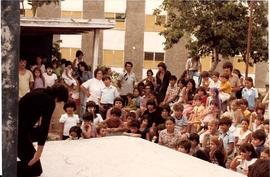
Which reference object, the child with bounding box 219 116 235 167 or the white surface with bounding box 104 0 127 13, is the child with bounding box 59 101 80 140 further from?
the white surface with bounding box 104 0 127 13

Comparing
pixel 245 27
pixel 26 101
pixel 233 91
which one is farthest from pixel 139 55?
pixel 26 101

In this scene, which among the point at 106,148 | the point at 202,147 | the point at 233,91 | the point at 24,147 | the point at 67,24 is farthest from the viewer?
the point at 67,24

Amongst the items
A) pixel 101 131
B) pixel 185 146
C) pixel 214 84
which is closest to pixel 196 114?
pixel 214 84

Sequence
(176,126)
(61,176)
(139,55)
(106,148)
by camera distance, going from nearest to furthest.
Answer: (61,176)
(106,148)
(176,126)
(139,55)

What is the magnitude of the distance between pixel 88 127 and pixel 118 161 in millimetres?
1746

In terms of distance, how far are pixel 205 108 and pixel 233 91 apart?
0.95m

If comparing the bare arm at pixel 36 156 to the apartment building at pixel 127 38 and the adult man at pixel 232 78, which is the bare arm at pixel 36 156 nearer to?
the adult man at pixel 232 78

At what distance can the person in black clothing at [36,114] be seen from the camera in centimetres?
443

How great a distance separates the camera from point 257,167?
2.75 m

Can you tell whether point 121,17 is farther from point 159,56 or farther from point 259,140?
point 259,140

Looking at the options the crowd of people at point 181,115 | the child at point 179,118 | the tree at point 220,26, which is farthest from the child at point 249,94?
the tree at point 220,26

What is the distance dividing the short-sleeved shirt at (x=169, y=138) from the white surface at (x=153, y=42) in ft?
81.9

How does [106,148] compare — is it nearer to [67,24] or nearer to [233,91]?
[233,91]

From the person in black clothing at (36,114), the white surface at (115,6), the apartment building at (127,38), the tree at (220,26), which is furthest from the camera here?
the white surface at (115,6)
